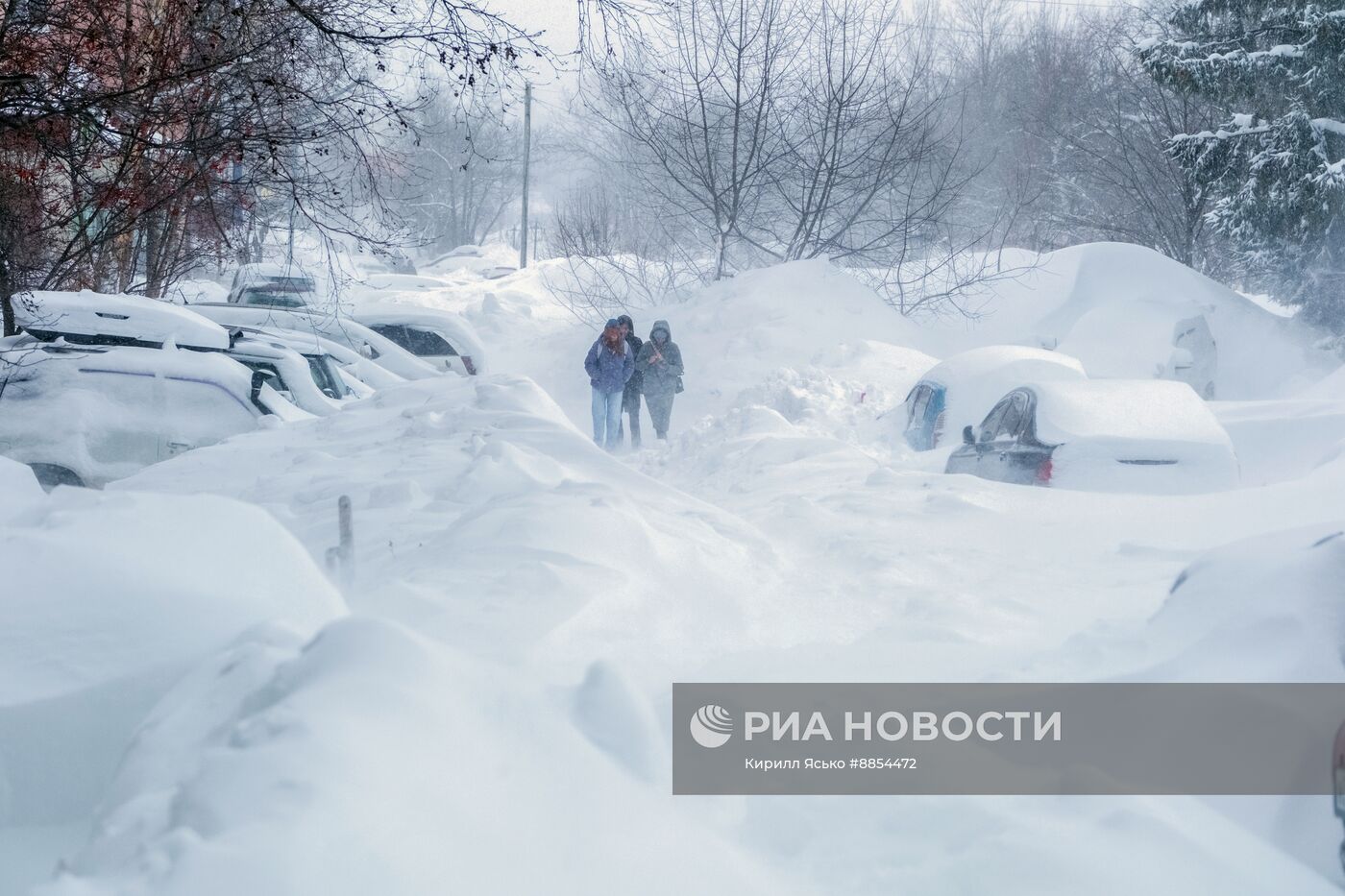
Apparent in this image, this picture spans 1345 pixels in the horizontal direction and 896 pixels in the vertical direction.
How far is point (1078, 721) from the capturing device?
9.25ft

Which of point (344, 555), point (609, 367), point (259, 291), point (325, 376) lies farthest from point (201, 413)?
point (259, 291)

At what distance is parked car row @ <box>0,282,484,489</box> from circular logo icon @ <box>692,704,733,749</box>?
21.5 ft

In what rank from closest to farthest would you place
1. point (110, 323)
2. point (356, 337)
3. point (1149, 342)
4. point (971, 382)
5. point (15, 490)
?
1. point (15, 490)
2. point (110, 323)
3. point (971, 382)
4. point (356, 337)
5. point (1149, 342)

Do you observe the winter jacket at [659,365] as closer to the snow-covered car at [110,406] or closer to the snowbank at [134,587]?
the snow-covered car at [110,406]

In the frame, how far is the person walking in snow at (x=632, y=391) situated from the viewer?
1277 cm

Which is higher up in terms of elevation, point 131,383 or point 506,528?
point 131,383

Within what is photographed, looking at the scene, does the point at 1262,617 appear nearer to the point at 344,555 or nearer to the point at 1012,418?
the point at 344,555

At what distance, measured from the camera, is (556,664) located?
142 inches

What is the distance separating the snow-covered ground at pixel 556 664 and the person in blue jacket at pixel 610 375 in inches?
211

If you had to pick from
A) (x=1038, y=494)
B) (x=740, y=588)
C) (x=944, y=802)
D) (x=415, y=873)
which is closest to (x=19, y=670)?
(x=415, y=873)

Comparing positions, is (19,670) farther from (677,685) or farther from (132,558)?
(677,685)

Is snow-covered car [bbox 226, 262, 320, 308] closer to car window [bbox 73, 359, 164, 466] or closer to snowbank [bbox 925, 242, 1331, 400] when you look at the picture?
car window [bbox 73, 359, 164, 466]

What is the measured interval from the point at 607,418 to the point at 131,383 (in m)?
5.33

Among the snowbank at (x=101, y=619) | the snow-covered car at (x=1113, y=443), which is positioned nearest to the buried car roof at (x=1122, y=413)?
the snow-covered car at (x=1113, y=443)
